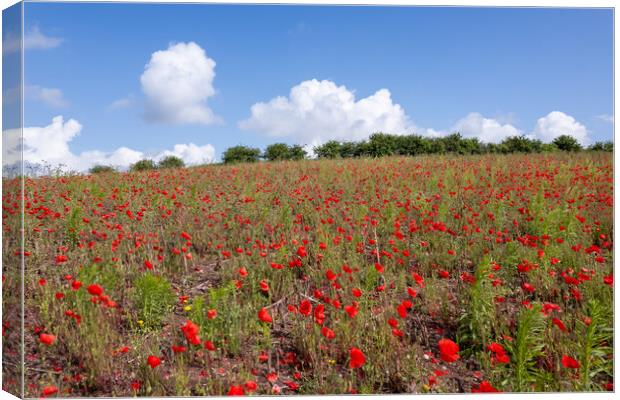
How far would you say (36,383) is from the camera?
2.46 m

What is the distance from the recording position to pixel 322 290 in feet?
10.8

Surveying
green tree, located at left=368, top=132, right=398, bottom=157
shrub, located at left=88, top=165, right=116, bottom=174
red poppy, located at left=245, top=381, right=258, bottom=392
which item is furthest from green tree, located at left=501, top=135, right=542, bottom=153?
shrub, located at left=88, top=165, right=116, bottom=174

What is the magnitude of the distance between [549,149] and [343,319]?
9.25ft

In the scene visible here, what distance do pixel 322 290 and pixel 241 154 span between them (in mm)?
5177

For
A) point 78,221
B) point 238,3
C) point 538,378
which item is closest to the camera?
point 538,378

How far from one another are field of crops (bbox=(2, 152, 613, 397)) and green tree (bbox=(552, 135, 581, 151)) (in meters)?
0.15

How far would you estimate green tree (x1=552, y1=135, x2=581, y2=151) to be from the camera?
361cm

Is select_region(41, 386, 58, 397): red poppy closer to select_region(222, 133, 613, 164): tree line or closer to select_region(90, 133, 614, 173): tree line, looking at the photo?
select_region(90, 133, 614, 173): tree line

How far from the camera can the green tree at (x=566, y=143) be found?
3.61 metres

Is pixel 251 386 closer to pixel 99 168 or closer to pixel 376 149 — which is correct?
pixel 99 168

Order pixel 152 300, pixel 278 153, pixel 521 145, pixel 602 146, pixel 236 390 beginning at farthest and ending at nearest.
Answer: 1. pixel 278 153
2. pixel 521 145
3. pixel 602 146
4. pixel 152 300
5. pixel 236 390

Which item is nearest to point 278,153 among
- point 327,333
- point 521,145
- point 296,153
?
point 296,153

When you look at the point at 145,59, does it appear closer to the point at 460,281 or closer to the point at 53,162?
the point at 53,162

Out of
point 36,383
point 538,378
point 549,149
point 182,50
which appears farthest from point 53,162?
point 549,149
